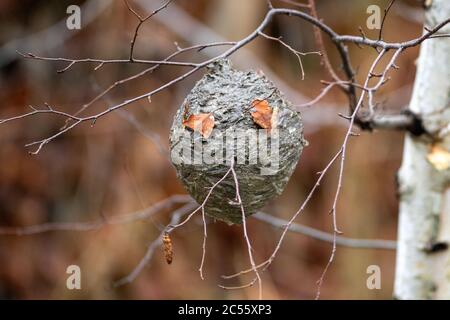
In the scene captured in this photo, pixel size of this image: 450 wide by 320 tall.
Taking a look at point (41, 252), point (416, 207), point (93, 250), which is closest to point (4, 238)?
point (41, 252)

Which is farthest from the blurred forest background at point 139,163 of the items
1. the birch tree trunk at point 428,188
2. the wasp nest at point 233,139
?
the wasp nest at point 233,139

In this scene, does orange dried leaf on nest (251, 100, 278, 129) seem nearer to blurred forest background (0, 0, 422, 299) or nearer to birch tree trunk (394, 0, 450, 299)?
birch tree trunk (394, 0, 450, 299)

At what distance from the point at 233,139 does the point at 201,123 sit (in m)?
0.09

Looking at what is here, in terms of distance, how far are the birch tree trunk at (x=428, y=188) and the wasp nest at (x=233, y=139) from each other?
738mm

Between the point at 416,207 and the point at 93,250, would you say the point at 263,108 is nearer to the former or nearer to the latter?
the point at 416,207

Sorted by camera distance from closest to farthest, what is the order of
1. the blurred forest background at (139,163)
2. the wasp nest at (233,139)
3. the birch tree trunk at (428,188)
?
the wasp nest at (233,139) → the birch tree trunk at (428,188) → the blurred forest background at (139,163)

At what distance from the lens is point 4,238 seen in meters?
5.23

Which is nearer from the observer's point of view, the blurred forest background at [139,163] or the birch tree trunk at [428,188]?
the birch tree trunk at [428,188]

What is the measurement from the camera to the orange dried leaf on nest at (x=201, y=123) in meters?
1.67

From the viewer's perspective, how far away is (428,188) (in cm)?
238

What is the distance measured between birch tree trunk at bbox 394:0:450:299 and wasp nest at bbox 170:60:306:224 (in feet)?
2.42

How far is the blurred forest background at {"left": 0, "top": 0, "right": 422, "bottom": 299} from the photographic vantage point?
15.6 ft

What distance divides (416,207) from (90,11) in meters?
3.08

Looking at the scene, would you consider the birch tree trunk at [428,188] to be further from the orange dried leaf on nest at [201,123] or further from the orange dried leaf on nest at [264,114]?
the orange dried leaf on nest at [201,123]
